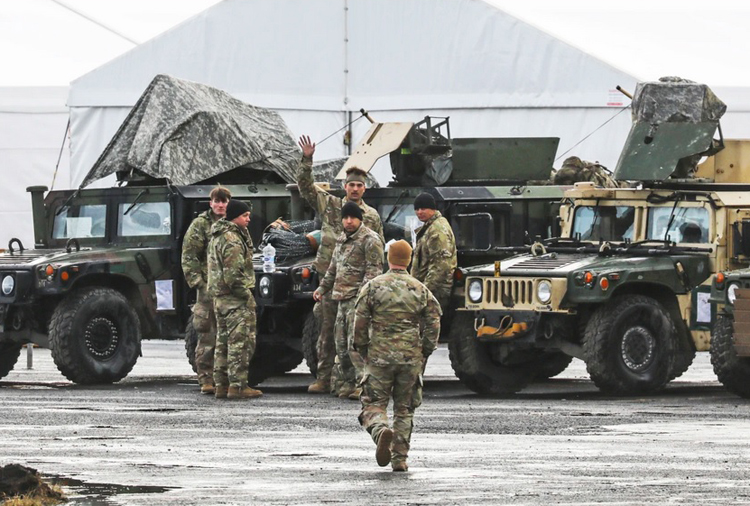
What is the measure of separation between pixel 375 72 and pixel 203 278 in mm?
10705

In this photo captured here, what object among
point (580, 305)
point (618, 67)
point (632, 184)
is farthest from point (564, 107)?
point (580, 305)

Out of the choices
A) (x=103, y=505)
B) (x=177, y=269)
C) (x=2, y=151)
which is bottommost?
(x=103, y=505)

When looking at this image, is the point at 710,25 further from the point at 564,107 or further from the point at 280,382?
the point at 280,382

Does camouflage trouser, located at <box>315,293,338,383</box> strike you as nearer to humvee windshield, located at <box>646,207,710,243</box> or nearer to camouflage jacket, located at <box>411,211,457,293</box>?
camouflage jacket, located at <box>411,211,457,293</box>

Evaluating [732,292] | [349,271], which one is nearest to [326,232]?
[349,271]

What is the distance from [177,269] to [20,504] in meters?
9.97

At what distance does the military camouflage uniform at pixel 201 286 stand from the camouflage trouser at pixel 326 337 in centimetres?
102

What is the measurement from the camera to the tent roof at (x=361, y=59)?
27.2 metres

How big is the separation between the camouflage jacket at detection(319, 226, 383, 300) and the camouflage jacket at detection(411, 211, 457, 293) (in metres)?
0.71

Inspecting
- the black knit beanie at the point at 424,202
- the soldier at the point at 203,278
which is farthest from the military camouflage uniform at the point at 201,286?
the black knit beanie at the point at 424,202

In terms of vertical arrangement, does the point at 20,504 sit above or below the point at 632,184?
below

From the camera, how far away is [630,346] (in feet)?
54.8

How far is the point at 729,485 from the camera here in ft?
34.5

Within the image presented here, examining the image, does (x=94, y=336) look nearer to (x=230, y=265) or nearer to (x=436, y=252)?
(x=230, y=265)
